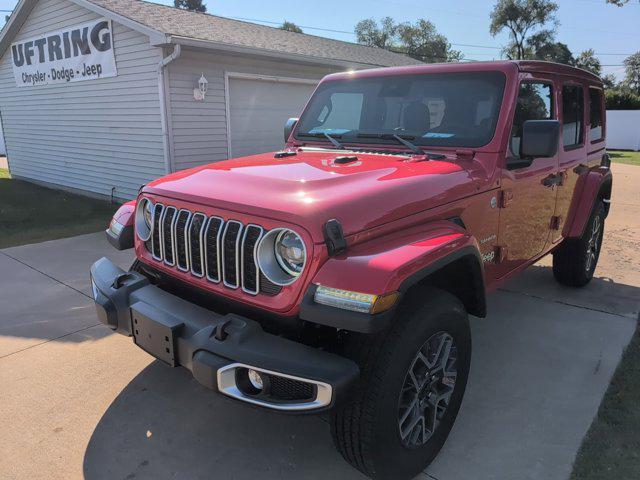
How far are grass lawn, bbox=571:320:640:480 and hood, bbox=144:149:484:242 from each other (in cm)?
150

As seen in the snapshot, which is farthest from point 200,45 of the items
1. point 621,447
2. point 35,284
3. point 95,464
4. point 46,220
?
point 621,447

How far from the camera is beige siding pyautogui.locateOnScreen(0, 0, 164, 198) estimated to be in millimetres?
8984

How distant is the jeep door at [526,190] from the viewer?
3.26 metres

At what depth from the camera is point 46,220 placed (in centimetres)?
847

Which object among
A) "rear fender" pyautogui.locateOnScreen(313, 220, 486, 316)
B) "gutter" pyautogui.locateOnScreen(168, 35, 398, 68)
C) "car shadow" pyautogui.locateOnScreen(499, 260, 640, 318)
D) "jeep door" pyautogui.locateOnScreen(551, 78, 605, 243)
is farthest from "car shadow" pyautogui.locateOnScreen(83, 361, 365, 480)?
"gutter" pyautogui.locateOnScreen(168, 35, 398, 68)

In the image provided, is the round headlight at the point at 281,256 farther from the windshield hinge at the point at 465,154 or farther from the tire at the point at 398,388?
the windshield hinge at the point at 465,154

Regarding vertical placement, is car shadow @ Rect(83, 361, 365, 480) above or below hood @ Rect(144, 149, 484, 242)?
below

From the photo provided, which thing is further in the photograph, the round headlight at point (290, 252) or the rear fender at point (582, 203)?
the rear fender at point (582, 203)

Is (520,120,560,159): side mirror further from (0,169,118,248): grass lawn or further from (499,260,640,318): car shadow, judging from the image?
(0,169,118,248): grass lawn

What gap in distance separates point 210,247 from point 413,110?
1.82 m

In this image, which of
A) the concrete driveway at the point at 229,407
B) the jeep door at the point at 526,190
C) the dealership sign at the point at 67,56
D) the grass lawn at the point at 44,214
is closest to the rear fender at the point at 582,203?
the jeep door at the point at 526,190

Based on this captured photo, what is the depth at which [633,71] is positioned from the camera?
153 feet

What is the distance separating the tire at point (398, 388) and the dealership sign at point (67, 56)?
9.02 m

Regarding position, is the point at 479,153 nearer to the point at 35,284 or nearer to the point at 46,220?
the point at 35,284
